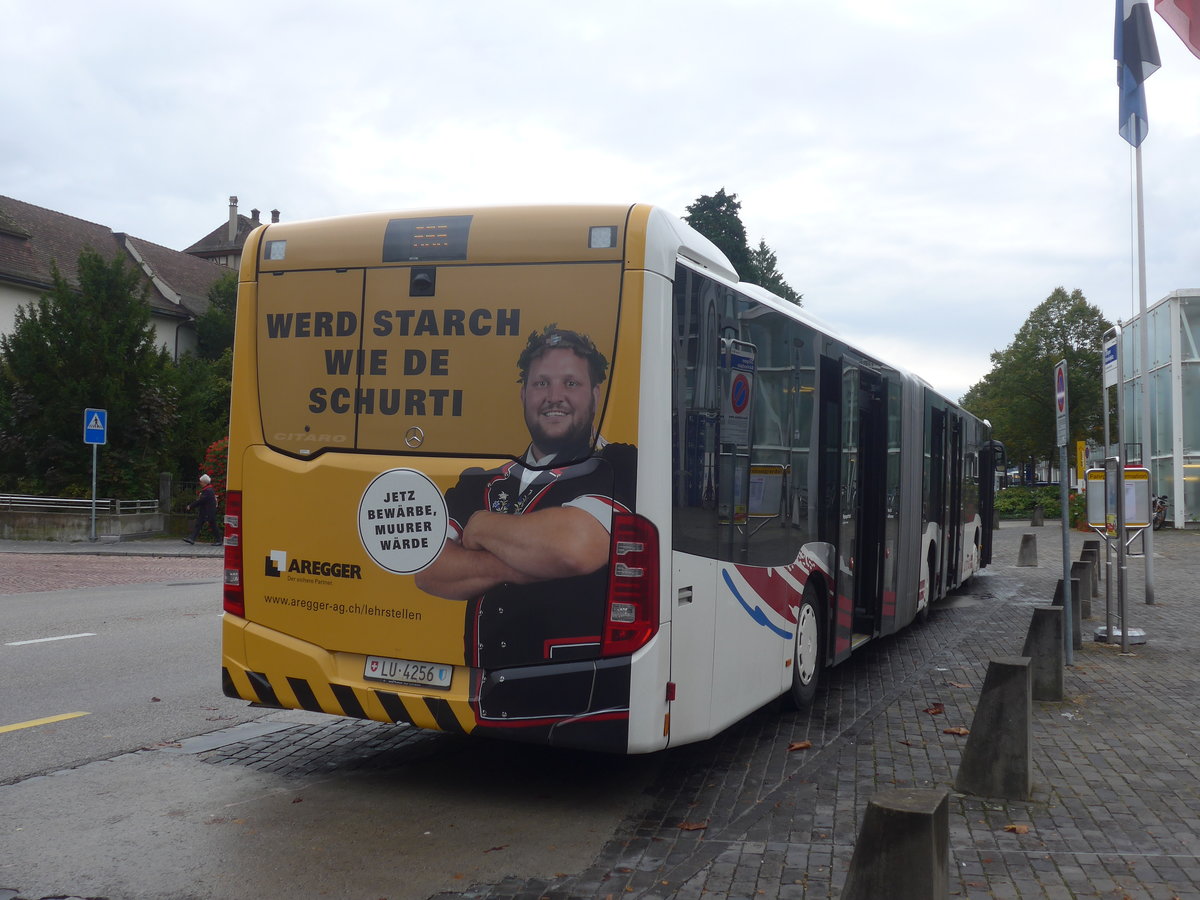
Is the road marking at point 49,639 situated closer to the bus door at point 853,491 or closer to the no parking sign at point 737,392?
the bus door at point 853,491

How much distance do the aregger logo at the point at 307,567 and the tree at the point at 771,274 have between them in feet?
253

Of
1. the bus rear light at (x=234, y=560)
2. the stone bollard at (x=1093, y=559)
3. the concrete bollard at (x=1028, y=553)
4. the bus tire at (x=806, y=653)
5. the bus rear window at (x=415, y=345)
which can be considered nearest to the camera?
the bus rear window at (x=415, y=345)

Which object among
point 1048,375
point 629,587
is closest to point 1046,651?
point 629,587

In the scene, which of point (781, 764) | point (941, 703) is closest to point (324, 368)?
point (781, 764)

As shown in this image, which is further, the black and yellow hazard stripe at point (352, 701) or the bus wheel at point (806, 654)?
the bus wheel at point (806, 654)

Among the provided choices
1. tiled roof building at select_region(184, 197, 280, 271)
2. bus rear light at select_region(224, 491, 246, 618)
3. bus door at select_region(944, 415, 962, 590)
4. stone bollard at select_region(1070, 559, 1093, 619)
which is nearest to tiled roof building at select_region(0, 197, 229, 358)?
tiled roof building at select_region(184, 197, 280, 271)

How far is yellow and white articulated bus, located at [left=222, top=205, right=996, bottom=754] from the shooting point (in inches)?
213

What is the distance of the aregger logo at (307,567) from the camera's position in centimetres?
586

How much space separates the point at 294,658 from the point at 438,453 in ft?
4.43

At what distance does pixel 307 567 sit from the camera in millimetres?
5988

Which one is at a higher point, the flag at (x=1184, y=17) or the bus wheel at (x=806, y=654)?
the flag at (x=1184, y=17)

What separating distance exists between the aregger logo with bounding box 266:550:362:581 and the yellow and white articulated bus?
0.01 meters

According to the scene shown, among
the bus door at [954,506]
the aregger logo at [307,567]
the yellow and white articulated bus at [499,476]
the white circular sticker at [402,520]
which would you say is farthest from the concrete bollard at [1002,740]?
the bus door at [954,506]

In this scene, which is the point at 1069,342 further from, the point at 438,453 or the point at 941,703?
the point at 438,453
